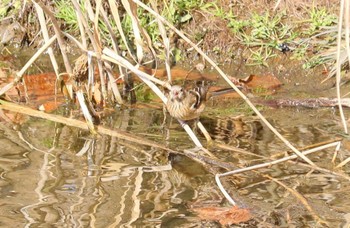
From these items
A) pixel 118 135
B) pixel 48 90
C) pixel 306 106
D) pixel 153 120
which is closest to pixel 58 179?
pixel 118 135

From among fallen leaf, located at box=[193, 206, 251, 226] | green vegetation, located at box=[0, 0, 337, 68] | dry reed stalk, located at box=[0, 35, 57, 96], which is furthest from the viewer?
green vegetation, located at box=[0, 0, 337, 68]

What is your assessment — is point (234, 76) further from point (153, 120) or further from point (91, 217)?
point (91, 217)

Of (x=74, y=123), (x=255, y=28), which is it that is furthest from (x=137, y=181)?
(x=255, y=28)

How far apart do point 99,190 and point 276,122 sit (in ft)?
4.78

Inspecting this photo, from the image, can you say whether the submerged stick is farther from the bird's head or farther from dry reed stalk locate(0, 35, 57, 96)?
the bird's head

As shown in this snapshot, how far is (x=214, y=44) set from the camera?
234 inches

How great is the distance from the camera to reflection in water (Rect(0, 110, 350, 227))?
11.5 ft

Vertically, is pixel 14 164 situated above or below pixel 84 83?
below

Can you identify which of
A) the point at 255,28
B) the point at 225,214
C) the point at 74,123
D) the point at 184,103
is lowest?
the point at 225,214

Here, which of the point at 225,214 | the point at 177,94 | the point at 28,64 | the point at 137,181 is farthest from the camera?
the point at 28,64

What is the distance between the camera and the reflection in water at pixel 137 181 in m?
3.51

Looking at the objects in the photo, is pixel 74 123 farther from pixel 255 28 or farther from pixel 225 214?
pixel 255 28

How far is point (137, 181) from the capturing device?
12.8ft

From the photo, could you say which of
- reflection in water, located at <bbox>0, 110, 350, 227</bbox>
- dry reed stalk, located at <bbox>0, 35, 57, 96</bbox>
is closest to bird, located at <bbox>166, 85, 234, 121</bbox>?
reflection in water, located at <bbox>0, 110, 350, 227</bbox>
